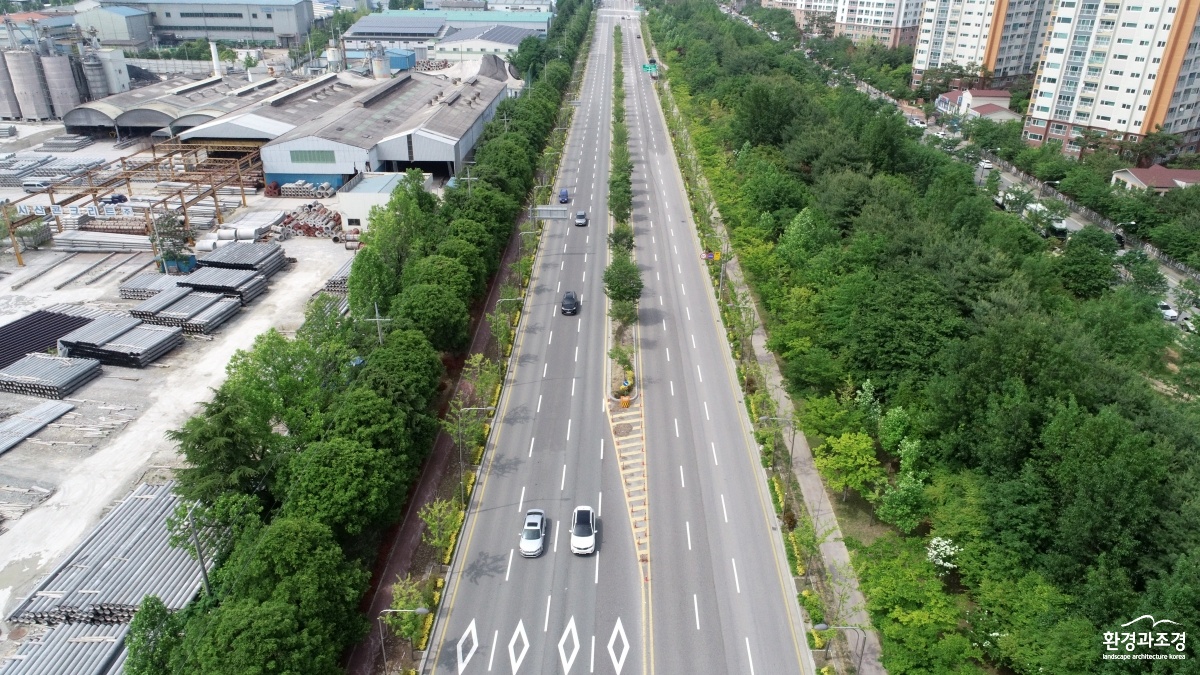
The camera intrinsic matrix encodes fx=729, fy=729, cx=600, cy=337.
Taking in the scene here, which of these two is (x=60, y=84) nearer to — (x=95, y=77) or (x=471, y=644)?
(x=95, y=77)

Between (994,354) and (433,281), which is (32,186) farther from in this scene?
(994,354)

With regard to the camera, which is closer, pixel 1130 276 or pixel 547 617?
pixel 547 617

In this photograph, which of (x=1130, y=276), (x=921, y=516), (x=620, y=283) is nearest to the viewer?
(x=921, y=516)

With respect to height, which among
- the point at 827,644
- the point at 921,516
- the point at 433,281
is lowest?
the point at 827,644

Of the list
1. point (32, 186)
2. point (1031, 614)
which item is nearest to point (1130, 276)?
point (1031, 614)

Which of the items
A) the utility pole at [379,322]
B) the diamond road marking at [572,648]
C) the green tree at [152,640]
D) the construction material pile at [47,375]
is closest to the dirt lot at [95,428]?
the construction material pile at [47,375]

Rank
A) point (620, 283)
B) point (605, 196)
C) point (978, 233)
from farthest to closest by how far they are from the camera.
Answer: point (605, 196) < point (978, 233) < point (620, 283)
